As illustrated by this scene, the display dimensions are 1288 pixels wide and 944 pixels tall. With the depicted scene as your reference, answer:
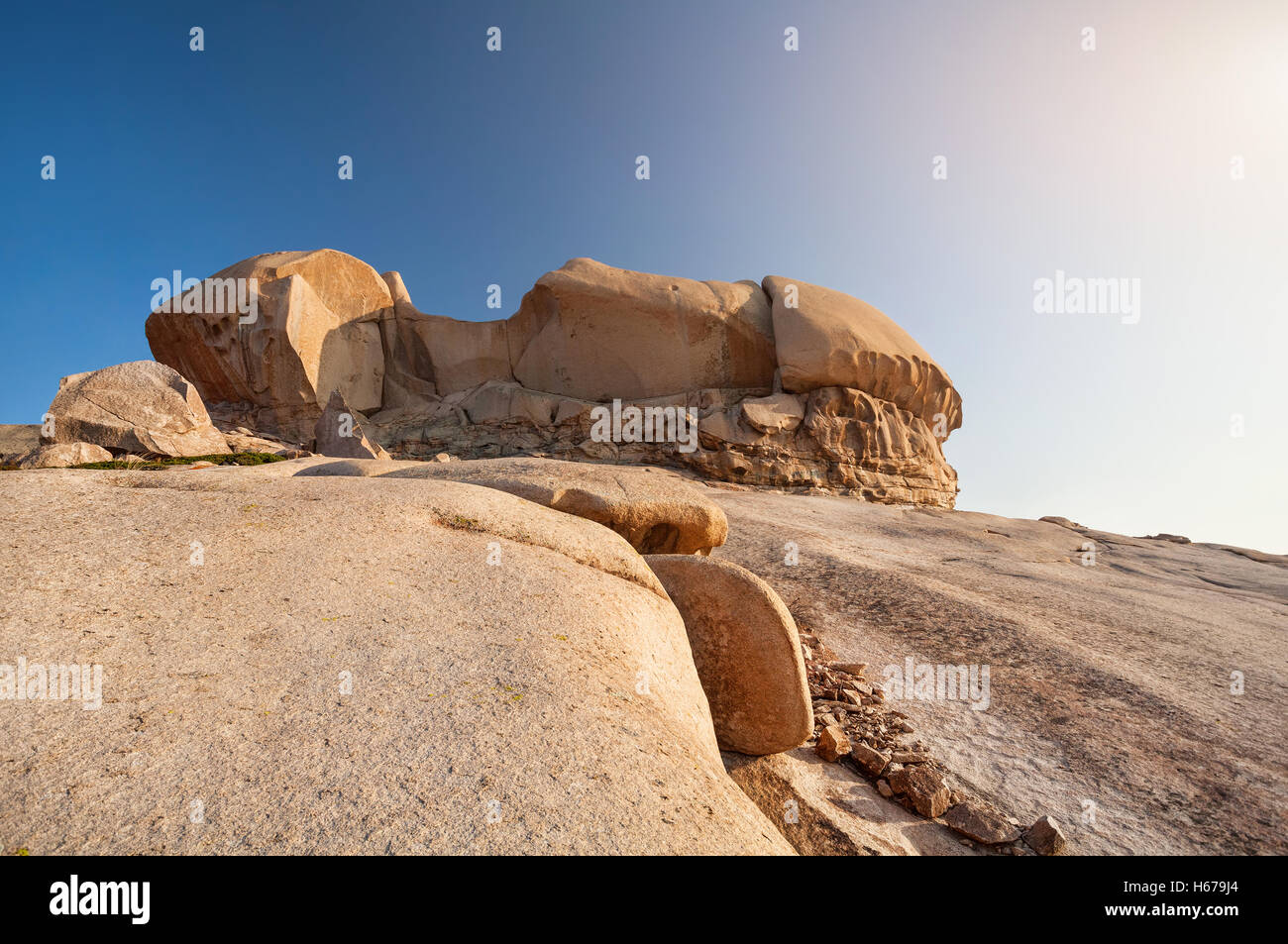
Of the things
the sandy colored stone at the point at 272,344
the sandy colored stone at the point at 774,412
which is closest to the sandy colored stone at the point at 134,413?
the sandy colored stone at the point at 272,344

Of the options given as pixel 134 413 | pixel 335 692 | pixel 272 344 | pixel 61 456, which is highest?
pixel 272 344

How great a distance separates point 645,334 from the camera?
20188 millimetres

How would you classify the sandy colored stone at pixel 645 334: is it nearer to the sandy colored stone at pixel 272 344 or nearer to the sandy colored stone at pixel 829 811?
the sandy colored stone at pixel 272 344

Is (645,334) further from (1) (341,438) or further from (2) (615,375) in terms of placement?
(1) (341,438)

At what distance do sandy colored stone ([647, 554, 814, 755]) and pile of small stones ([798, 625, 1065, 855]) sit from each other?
0.43 metres

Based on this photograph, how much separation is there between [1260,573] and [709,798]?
12392 millimetres

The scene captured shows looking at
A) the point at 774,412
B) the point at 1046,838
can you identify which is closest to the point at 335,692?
the point at 1046,838

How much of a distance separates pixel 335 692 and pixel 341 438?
13150mm

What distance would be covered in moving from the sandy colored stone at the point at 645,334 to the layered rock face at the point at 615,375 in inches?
1.9

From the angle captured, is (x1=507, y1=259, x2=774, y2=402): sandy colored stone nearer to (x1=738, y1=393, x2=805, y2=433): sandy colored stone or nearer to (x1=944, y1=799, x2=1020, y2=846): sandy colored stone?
(x1=738, y1=393, x2=805, y2=433): sandy colored stone

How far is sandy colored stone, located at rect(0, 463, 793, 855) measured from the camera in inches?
71.1

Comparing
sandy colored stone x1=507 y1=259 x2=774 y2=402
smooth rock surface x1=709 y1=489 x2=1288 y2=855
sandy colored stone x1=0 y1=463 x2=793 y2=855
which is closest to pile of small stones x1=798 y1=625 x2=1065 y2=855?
smooth rock surface x1=709 y1=489 x2=1288 y2=855
